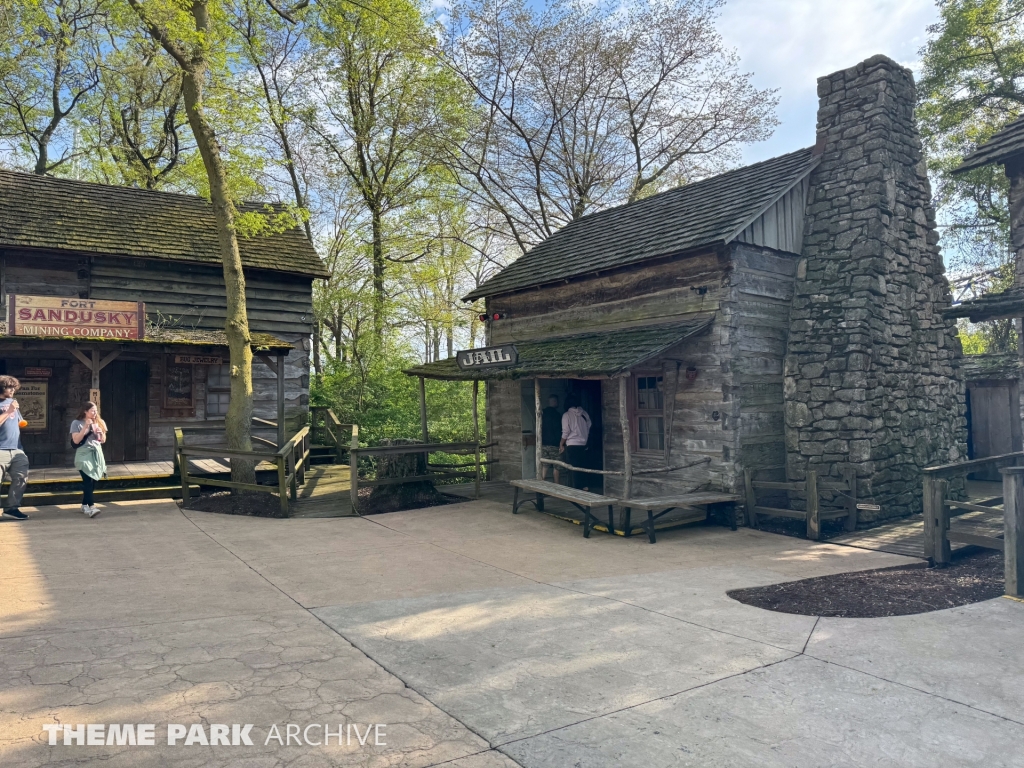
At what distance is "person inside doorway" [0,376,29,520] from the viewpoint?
8.62m

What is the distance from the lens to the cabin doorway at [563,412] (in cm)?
1263

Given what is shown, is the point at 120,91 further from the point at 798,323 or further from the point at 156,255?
the point at 798,323

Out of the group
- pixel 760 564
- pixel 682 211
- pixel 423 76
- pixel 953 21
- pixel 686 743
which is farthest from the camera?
pixel 423 76

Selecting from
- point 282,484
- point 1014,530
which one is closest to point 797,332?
point 1014,530

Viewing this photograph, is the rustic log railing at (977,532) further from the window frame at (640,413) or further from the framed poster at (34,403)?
the framed poster at (34,403)

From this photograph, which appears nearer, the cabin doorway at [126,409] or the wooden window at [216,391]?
the cabin doorway at [126,409]

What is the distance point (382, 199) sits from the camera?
80.7 feet

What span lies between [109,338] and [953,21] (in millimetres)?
22570

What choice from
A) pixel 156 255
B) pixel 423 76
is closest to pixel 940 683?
pixel 156 255

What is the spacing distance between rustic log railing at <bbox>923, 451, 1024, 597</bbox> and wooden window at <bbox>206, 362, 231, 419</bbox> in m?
14.2

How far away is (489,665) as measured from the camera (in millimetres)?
4211

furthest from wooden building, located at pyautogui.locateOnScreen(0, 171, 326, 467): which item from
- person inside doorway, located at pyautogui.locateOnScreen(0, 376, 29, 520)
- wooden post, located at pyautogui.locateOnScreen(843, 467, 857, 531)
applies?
wooden post, located at pyautogui.locateOnScreen(843, 467, 857, 531)

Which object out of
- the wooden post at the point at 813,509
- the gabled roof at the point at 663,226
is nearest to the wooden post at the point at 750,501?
the wooden post at the point at 813,509

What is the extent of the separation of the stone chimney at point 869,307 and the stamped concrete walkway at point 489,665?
345cm
